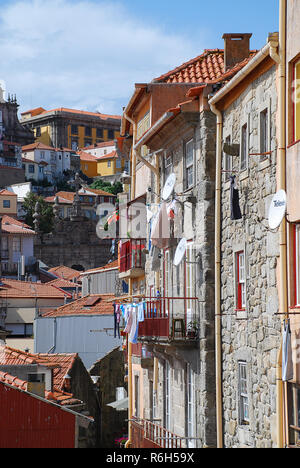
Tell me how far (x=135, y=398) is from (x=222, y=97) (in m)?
13.1

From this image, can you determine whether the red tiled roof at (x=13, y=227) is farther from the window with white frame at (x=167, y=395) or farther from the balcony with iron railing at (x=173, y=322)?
the balcony with iron railing at (x=173, y=322)

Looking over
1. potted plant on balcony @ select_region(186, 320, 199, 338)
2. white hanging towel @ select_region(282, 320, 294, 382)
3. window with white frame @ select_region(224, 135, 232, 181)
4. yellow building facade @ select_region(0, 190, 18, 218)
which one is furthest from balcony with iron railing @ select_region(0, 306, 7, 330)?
yellow building facade @ select_region(0, 190, 18, 218)

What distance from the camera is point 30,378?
94.1 feet

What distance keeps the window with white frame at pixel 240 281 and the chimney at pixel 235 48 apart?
7561 millimetres

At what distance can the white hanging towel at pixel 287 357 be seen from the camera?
50.8ft

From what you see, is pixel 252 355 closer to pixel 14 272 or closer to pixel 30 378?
pixel 30 378

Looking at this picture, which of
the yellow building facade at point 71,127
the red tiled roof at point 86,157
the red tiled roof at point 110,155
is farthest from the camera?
the yellow building facade at point 71,127

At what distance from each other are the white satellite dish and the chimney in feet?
32.3

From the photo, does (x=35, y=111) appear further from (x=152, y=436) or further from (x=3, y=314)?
(x=152, y=436)

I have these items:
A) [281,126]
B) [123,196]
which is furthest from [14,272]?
[281,126]

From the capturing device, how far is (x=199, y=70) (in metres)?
27.5

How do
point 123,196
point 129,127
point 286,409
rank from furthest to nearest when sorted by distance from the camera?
point 123,196, point 129,127, point 286,409

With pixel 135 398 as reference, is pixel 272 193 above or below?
above

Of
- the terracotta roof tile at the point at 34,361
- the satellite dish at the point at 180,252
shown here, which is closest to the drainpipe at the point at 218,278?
the satellite dish at the point at 180,252
